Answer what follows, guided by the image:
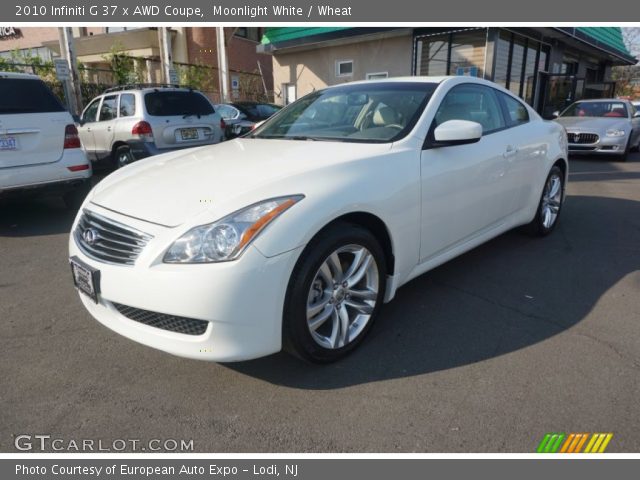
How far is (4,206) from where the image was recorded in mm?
6828

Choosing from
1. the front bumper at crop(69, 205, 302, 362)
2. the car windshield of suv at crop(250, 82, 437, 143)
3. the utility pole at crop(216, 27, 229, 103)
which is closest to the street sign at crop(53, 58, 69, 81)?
the utility pole at crop(216, 27, 229, 103)

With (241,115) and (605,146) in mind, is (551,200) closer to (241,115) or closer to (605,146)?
(605,146)

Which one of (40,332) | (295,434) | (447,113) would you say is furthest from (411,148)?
(40,332)

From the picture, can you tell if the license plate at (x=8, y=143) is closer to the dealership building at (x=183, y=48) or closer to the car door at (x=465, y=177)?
the car door at (x=465, y=177)

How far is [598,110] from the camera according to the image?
39.2ft

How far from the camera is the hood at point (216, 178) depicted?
7.60 feet

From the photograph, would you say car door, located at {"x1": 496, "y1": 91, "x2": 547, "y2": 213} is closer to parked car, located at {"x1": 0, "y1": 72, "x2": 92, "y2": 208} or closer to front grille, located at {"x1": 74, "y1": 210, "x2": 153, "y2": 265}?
front grille, located at {"x1": 74, "y1": 210, "x2": 153, "y2": 265}

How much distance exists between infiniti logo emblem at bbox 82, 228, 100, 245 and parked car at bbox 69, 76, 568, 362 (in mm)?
11

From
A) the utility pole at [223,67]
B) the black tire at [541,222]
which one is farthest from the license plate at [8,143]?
Result: the utility pole at [223,67]

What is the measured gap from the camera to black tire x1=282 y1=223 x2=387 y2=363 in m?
2.29

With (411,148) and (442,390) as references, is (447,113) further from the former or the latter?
(442,390)

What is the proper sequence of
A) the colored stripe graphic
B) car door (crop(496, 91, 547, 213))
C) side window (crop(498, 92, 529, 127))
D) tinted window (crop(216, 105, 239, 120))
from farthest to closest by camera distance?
tinted window (crop(216, 105, 239, 120)), side window (crop(498, 92, 529, 127)), car door (crop(496, 91, 547, 213)), the colored stripe graphic

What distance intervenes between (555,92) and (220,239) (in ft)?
62.7
